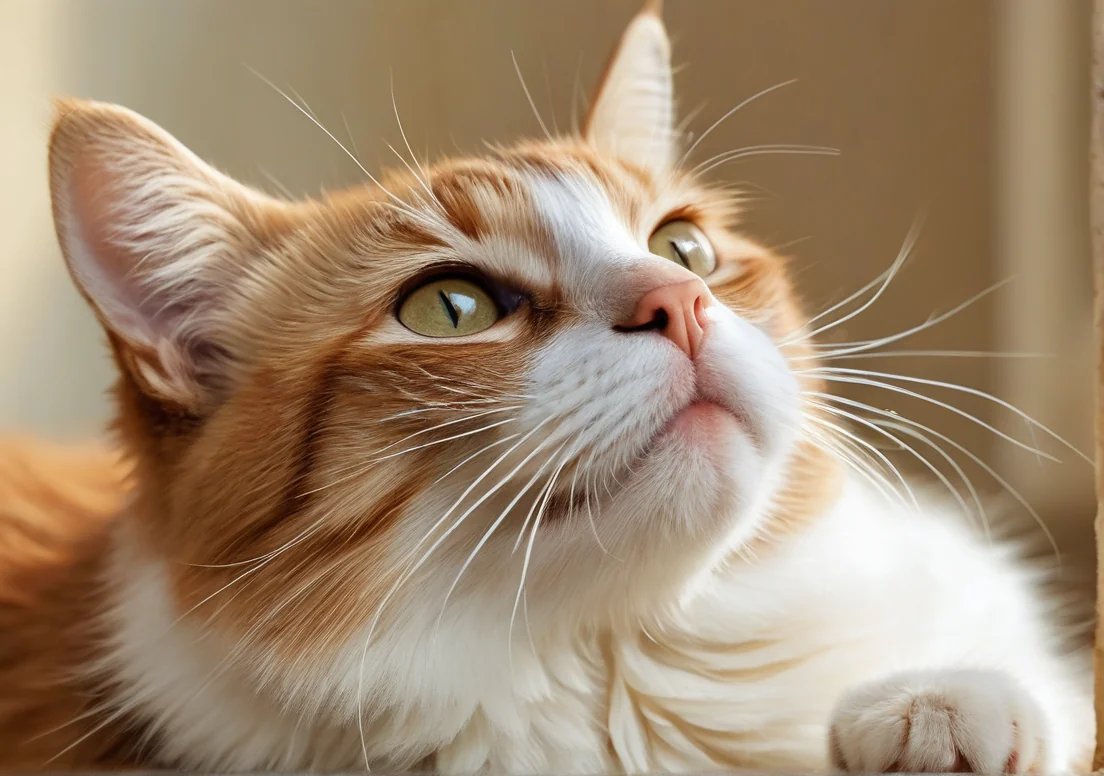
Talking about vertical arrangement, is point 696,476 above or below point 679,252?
below

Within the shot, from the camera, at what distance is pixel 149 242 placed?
1.02 meters

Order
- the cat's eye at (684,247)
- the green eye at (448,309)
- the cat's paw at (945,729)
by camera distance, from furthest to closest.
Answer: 1. the cat's eye at (684,247)
2. the green eye at (448,309)
3. the cat's paw at (945,729)

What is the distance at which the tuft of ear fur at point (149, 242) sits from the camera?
0.98 metres

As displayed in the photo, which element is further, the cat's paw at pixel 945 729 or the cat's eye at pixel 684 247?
the cat's eye at pixel 684 247

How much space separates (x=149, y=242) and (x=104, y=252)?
0.15ft

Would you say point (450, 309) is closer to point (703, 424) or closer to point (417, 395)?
point (417, 395)

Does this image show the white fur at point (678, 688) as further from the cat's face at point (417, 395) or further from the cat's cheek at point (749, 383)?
the cat's cheek at point (749, 383)

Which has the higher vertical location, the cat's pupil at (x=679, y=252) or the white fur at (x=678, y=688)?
the cat's pupil at (x=679, y=252)

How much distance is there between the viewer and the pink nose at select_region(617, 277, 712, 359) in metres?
0.84

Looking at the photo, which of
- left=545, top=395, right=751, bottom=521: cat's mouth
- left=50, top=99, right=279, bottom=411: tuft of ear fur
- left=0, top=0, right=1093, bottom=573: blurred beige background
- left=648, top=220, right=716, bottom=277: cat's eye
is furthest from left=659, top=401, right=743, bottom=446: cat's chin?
left=0, top=0, right=1093, bottom=573: blurred beige background

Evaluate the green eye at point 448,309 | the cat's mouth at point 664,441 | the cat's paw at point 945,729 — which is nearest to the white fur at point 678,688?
the cat's paw at point 945,729

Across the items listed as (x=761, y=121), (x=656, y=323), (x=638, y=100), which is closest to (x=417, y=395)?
(x=656, y=323)

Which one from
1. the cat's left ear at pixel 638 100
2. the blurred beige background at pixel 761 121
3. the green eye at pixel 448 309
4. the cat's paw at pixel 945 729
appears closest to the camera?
the cat's paw at pixel 945 729

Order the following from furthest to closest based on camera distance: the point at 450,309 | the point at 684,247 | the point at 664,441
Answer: the point at 684,247 < the point at 450,309 < the point at 664,441
